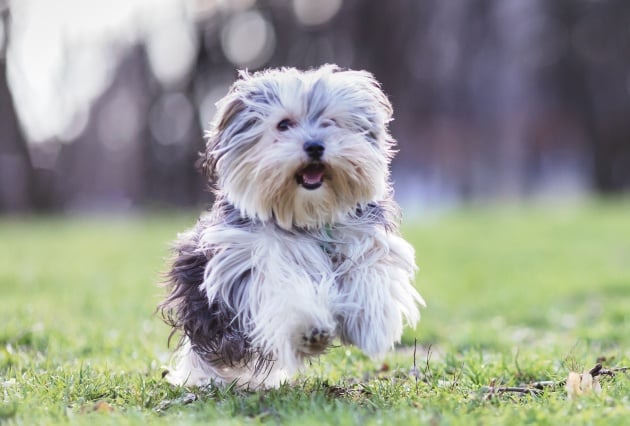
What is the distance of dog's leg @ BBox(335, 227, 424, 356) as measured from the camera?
4184mm

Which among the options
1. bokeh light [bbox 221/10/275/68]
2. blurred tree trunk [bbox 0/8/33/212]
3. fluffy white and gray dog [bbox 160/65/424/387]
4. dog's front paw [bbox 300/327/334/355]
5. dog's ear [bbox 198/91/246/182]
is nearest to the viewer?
dog's front paw [bbox 300/327/334/355]

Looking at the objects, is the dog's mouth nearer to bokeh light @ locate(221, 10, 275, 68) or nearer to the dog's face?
the dog's face

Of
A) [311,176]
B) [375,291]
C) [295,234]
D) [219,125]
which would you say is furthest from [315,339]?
[219,125]

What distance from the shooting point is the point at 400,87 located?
3153 centimetres

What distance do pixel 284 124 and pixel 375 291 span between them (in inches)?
38.5

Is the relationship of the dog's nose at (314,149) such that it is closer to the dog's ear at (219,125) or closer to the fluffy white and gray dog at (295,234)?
the fluffy white and gray dog at (295,234)

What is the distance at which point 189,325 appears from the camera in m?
4.55

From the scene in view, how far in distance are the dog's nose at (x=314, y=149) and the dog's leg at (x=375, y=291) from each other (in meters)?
0.50

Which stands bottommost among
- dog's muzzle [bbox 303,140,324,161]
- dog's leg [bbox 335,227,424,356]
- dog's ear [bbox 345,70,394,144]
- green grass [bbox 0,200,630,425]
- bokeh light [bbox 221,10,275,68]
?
green grass [bbox 0,200,630,425]

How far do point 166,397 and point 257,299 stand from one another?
0.78 metres

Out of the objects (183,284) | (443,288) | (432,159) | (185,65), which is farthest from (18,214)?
(183,284)

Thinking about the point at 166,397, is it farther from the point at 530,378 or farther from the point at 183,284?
the point at 530,378

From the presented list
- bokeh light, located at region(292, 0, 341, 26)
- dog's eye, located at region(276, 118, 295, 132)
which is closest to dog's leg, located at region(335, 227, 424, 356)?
dog's eye, located at region(276, 118, 295, 132)

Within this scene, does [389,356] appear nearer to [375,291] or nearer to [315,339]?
[375,291]
